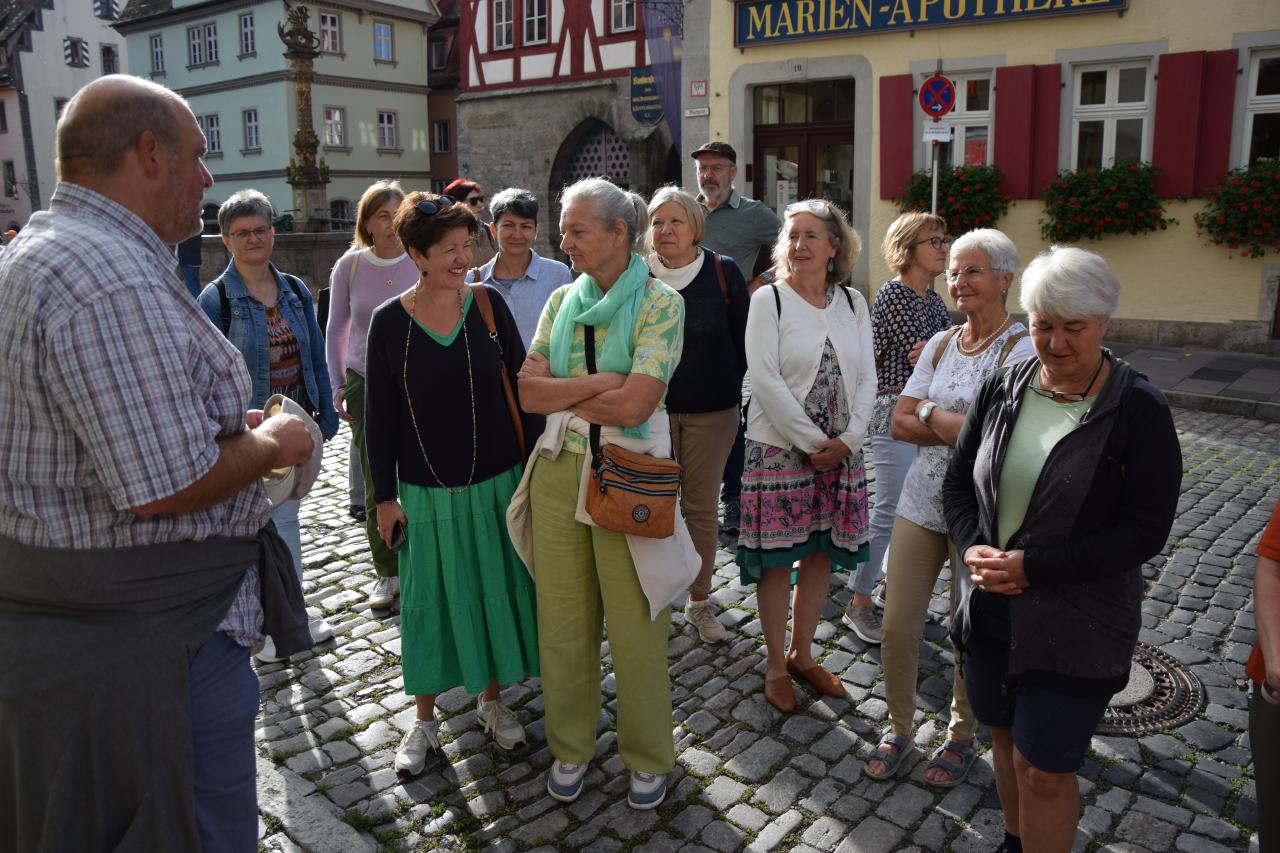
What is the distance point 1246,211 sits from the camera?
12.0m

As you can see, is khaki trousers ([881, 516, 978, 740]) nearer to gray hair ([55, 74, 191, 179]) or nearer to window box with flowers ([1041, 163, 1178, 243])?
gray hair ([55, 74, 191, 179])

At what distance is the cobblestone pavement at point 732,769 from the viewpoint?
329cm

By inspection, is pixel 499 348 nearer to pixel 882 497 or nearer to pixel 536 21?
pixel 882 497

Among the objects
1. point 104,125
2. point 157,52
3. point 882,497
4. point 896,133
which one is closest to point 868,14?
point 896,133

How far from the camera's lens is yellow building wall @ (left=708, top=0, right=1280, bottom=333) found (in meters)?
12.3

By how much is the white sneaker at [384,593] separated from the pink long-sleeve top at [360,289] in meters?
1.14

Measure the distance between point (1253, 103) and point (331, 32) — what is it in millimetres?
32219

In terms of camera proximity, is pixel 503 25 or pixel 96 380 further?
pixel 503 25

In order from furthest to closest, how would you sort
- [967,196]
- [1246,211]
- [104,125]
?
[967,196] < [1246,211] < [104,125]

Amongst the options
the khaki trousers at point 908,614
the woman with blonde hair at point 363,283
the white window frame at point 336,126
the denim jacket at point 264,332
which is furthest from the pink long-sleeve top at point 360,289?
the white window frame at point 336,126

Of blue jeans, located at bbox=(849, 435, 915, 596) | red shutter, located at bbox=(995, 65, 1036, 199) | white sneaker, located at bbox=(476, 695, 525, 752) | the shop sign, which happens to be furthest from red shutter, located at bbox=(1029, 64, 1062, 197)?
white sneaker, located at bbox=(476, 695, 525, 752)

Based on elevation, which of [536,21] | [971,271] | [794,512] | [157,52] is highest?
[157,52]

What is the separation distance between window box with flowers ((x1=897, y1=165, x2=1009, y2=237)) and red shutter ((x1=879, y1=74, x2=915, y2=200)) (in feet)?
1.42

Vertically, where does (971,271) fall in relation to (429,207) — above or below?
below
